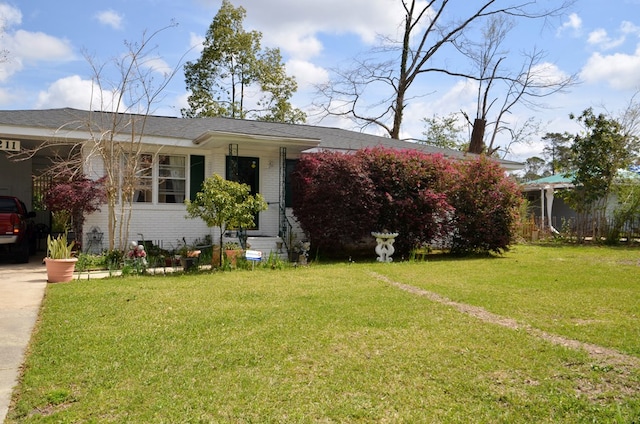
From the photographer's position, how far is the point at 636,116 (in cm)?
1891

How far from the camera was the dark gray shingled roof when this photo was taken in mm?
12125

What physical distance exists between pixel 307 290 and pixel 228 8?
2696 cm

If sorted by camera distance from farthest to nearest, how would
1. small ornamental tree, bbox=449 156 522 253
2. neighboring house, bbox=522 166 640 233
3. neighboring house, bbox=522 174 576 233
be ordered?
neighboring house, bbox=522 174 576 233 < neighboring house, bbox=522 166 640 233 < small ornamental tree, bbox=449 156 522 253

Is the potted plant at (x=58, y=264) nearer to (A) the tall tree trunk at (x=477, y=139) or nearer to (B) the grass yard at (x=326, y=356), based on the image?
(B) the grass yard at (x=326, y=356)

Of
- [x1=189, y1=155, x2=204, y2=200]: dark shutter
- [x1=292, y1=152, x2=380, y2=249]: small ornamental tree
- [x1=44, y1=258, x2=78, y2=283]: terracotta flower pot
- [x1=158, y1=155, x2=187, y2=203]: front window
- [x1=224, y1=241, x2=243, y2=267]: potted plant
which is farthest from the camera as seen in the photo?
[x1=189, y1=155, x2=204, y2=200]: dark shutter

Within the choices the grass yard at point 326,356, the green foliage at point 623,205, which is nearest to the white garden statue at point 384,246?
the grass yard at point 326,356

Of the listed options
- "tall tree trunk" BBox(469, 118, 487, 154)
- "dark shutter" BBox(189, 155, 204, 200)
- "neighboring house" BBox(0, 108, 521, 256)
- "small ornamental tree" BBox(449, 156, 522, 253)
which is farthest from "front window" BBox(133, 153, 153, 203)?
"tall tree trunk" BBox(469, 118, 487, 154)

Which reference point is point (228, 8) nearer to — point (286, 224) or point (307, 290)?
point (286, 224)

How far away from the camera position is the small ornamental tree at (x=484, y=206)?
560 inches

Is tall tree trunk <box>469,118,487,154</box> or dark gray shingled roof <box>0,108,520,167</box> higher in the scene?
tall tree trunk <box>469,118,487,154</box>

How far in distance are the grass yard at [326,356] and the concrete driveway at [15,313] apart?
0.50 ft

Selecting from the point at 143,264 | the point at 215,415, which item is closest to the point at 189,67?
the point at 143,264

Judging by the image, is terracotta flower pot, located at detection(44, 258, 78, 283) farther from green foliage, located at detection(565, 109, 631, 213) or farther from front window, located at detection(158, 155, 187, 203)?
green foliage, located at detection(565, 109, 631, 213)

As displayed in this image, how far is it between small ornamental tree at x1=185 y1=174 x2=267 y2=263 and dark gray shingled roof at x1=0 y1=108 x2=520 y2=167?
9.37 ft
